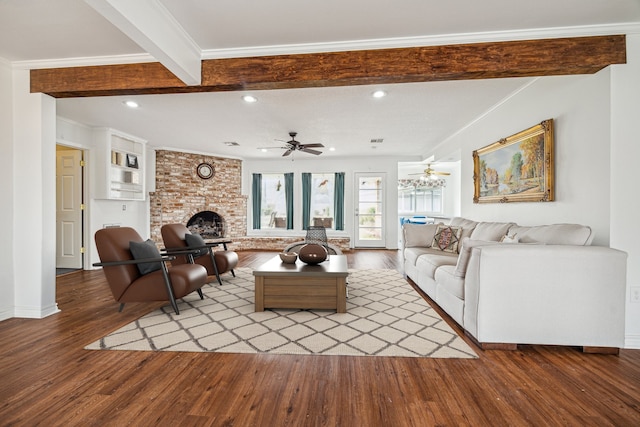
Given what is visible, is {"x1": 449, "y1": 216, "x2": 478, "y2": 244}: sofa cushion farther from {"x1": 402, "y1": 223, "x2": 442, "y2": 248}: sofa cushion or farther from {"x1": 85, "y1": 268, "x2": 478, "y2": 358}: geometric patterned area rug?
{"x1": 85, "y1": 268, "x2": 478, "y2": 358}: geometric patterned area rug

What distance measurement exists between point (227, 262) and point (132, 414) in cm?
294

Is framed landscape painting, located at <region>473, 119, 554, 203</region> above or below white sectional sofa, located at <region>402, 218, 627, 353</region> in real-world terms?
above

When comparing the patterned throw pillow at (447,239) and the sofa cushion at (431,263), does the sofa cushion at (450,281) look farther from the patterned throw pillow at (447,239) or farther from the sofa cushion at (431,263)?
the patterned throw pillow at (447,239)

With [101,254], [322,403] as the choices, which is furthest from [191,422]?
[101,254]

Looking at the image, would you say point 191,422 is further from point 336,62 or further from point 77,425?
point 336,62

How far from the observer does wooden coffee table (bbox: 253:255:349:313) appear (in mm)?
3031

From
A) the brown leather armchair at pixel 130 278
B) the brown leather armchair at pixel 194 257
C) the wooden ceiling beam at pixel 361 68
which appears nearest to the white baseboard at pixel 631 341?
the wooden ceiling beam at pixel 361 68

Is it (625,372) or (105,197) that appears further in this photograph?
(105,197)

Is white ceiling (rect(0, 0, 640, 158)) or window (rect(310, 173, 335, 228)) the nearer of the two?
white ceiling (rect(0, 0, 640, 158))

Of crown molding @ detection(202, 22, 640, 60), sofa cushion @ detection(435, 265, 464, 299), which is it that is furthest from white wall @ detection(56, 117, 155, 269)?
sofa cushion @ detection(435, 265, 464, 299)

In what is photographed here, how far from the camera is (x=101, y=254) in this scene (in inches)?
115

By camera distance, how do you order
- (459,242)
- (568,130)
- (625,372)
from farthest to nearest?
(459,242), (568,130), (625,372)

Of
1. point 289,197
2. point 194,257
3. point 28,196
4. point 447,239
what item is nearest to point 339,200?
point 289,197

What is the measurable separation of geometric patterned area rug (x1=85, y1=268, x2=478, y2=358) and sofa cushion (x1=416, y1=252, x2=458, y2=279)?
14.0 inches
